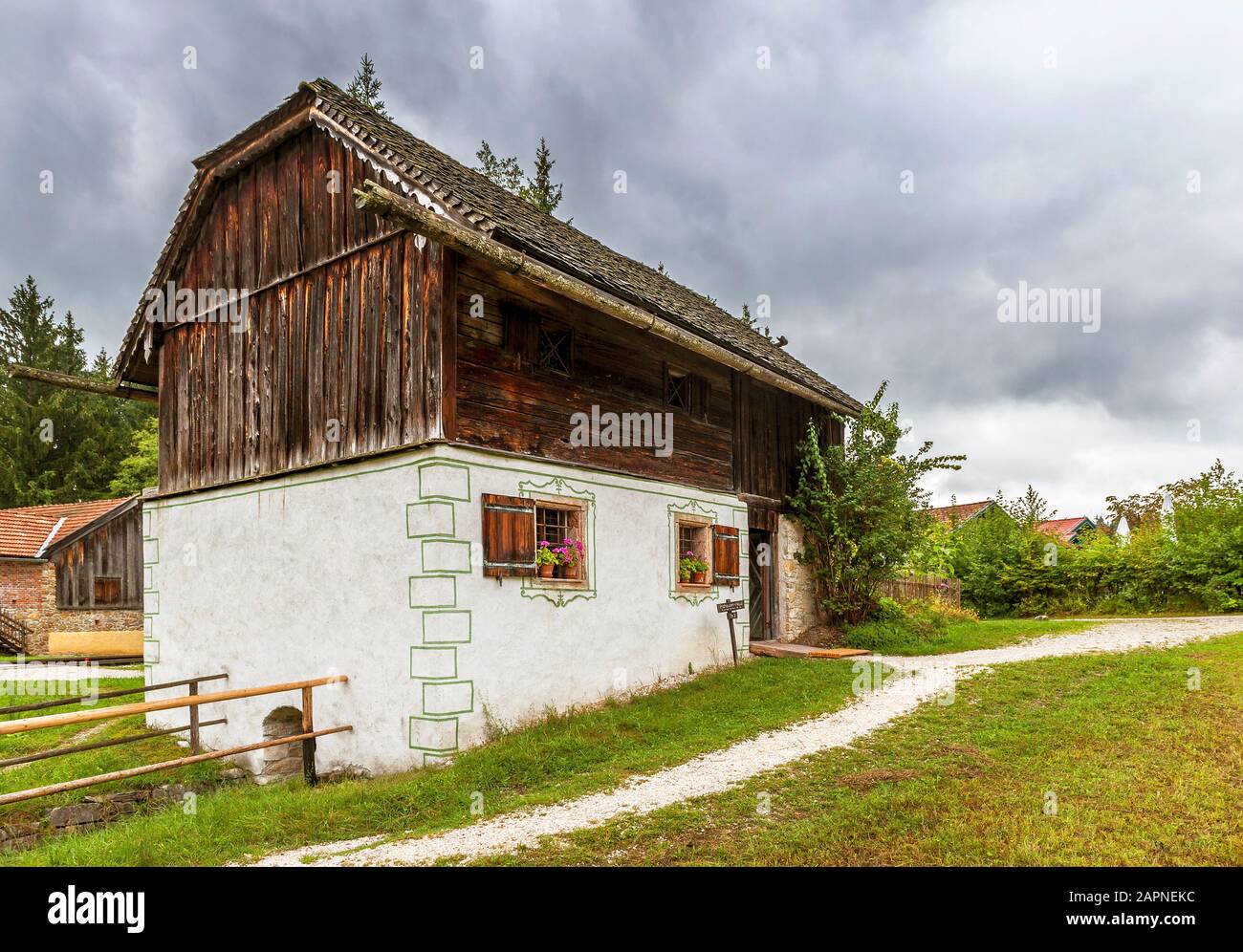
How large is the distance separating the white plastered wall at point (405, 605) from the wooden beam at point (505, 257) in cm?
198

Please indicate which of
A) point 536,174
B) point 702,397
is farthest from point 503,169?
point 702,397

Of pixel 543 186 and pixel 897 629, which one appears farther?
pixel 543 186

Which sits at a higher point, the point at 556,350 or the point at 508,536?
the point at 556,350

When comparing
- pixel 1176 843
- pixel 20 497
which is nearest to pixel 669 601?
pixel 1176 843

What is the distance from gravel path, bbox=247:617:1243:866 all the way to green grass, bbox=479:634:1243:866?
298 mm

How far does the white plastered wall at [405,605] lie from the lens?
28.2 ft

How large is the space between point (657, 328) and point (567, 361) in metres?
1.24

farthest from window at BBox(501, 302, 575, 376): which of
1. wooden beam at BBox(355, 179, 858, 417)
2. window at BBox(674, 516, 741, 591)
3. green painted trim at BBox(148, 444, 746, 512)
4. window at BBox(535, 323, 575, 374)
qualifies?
window at BBox(674, 516, 741, 591)

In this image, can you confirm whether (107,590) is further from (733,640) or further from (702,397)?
(733,640)

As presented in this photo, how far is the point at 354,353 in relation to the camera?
981 centimetres

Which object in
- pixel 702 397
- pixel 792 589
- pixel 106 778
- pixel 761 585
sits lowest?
pixel 106 778

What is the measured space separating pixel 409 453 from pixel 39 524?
77.0ft
